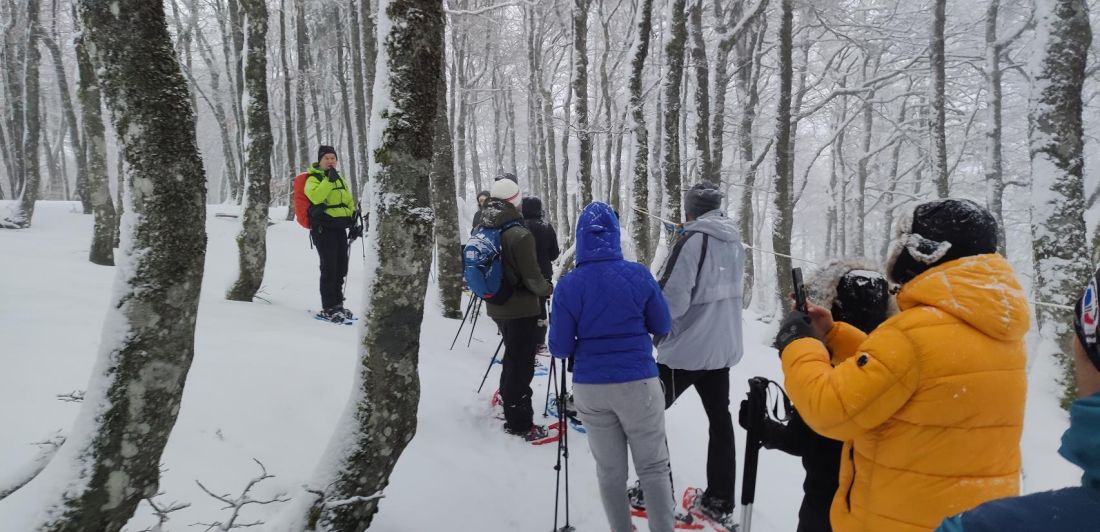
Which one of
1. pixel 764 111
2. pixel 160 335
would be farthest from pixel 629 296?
pixel 764 111

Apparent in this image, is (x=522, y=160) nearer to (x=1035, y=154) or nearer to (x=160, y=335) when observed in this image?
(x=1035, y=154)

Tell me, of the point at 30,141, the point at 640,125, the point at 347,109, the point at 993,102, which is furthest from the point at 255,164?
the point at 993,102

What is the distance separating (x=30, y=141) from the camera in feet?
39.4

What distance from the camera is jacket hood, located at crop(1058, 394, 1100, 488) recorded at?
834 millimetres

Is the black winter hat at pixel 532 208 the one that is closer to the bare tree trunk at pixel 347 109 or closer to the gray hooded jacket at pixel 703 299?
the gray hooded jacket at pixel 703 299

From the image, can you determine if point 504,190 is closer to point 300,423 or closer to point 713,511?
point 300,423

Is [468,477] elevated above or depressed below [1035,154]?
below

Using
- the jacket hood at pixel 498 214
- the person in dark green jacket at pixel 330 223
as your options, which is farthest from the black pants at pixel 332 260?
the jacket hood at pixel 498 214

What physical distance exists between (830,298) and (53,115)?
4239 cm

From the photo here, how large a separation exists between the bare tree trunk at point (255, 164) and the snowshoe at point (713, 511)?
616cm

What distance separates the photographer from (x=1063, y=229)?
614cm

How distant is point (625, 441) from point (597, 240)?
45.9 inches

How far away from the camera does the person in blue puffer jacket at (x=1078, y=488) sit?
82 cm

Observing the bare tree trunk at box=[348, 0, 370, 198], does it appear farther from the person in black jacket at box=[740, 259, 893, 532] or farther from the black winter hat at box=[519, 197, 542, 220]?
the person in black jacket at box=[740, 259, 893, 532]
